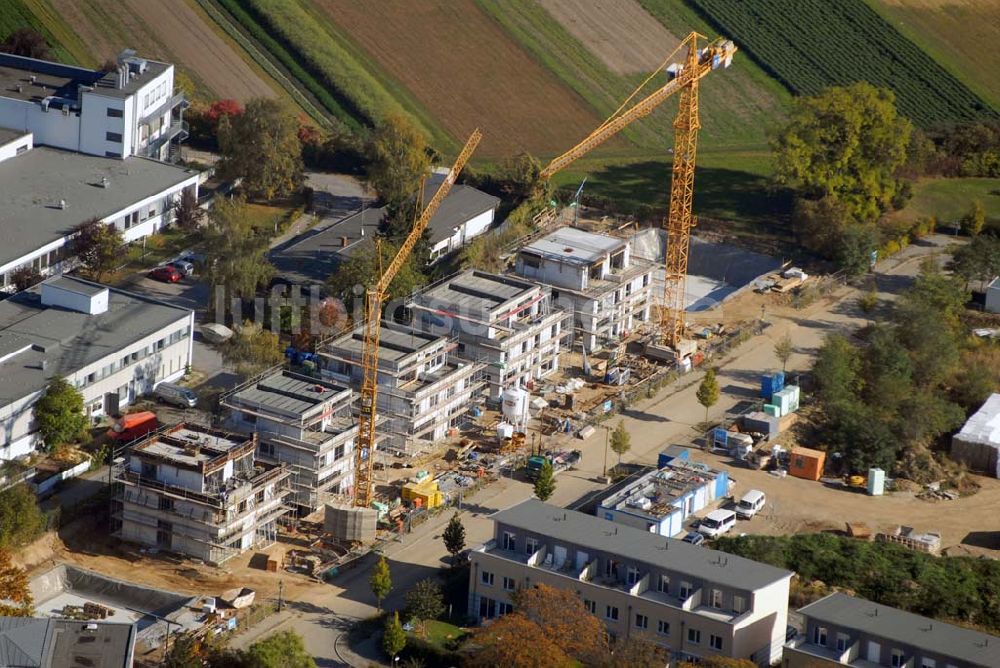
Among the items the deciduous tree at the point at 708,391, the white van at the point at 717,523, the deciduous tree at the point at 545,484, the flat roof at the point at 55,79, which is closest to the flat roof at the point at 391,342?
the deciduous tree at the point at 545,484

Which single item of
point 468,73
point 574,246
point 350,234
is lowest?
point 350,234

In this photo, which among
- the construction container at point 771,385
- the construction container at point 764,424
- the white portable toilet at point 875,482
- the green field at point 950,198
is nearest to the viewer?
the white portable toilet at point 875,482

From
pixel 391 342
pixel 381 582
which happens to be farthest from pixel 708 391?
pixel 381 582

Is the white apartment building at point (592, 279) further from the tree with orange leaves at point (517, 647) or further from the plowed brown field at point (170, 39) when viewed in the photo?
the plowed brown field at point (170, 39)

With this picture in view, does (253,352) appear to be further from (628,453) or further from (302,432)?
(628,453)

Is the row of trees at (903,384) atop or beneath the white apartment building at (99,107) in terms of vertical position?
beneath

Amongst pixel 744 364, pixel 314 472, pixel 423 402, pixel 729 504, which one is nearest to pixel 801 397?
pixel 744 364
